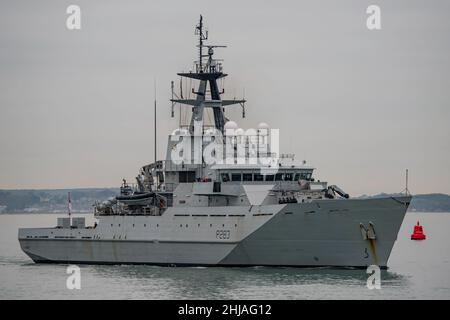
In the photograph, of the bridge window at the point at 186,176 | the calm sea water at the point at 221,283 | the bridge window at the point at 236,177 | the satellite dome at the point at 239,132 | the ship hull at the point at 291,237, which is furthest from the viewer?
→ the bridge window at the point at 186,176

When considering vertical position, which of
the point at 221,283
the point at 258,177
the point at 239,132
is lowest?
the point at 221,283

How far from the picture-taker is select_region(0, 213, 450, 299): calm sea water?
33.7 metres

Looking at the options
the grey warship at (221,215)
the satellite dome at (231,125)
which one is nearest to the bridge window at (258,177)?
the grey warship at (221,215)

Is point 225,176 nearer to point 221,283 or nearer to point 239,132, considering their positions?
point 239,132

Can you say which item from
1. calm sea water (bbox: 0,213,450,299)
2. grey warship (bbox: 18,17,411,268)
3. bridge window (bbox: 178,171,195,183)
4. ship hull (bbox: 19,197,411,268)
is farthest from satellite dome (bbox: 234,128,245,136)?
calm sea water (bbox: 0,213,450,299)

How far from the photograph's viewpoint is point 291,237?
124 feet

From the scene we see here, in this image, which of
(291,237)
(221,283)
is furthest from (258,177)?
(221,283)

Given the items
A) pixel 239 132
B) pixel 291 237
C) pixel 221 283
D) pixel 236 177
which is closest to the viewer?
pixel 221 283

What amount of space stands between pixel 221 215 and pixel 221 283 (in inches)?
153

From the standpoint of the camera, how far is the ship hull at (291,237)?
3744 cm

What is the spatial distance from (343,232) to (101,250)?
1148cm

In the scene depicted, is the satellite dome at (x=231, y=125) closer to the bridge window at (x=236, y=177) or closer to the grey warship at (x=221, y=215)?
the grey warship at (x=221, y=215)

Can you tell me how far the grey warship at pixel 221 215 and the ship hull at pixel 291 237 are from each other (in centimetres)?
4
